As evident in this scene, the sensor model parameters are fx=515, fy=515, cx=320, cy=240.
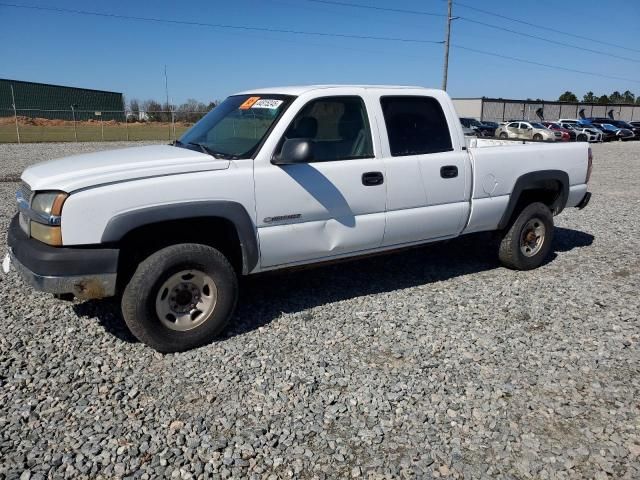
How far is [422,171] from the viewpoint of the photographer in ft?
15.1

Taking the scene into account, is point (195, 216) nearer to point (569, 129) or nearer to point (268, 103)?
point (268, 103)

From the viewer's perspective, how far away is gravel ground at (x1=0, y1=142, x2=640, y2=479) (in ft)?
8.93

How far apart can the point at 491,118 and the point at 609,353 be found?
5396 cm

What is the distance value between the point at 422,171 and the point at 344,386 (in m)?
2.13

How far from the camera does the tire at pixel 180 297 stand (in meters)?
3.58

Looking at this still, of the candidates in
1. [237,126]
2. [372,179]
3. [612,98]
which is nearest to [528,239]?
[372,179]

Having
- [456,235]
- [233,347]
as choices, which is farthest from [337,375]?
[456,235]

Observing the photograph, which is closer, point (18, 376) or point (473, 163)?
point (18, 376)

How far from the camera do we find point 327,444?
2.84m

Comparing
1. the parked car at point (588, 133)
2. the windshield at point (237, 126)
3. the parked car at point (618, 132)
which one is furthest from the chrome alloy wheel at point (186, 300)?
the parked car at point (618, 132)

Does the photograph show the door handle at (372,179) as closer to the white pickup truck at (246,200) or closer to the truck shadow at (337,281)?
the white pickup truck at (246,200)

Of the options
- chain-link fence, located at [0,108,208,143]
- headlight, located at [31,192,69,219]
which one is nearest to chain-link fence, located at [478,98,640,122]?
chain-link fence, located at [0,108,208,143]

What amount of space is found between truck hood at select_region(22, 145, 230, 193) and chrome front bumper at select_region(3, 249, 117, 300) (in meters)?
0.58

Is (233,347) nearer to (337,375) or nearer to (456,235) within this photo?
(337,375)
